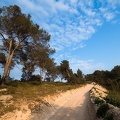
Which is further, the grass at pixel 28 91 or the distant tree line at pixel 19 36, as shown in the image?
the distant tree line at pixel 19 36

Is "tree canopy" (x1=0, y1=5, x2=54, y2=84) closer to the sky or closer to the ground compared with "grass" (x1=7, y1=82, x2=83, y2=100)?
closer to the sky

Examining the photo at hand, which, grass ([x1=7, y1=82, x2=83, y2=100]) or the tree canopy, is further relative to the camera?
the tree canopy

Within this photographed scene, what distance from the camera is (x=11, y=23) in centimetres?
3173

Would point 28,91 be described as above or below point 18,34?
below

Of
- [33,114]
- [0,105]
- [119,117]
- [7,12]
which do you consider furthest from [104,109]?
[7,12]

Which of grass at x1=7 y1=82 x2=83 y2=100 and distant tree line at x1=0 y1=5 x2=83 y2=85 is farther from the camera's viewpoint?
distant tree line at x1=0 y1=5 x2=83 y2=85

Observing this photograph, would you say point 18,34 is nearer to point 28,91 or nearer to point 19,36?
point 19,36

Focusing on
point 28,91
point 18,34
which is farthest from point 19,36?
point 28,91

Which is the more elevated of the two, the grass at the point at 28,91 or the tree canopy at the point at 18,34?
the tree canopy at the point at 18,34

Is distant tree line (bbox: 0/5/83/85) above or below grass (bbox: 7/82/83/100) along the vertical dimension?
above

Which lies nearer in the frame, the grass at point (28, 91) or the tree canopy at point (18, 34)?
the grass at point (28, 91)

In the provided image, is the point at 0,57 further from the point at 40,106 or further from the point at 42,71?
the point at 40,106

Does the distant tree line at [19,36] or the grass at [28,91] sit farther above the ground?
the distant tree line at [19,36]

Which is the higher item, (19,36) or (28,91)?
(19,36)
